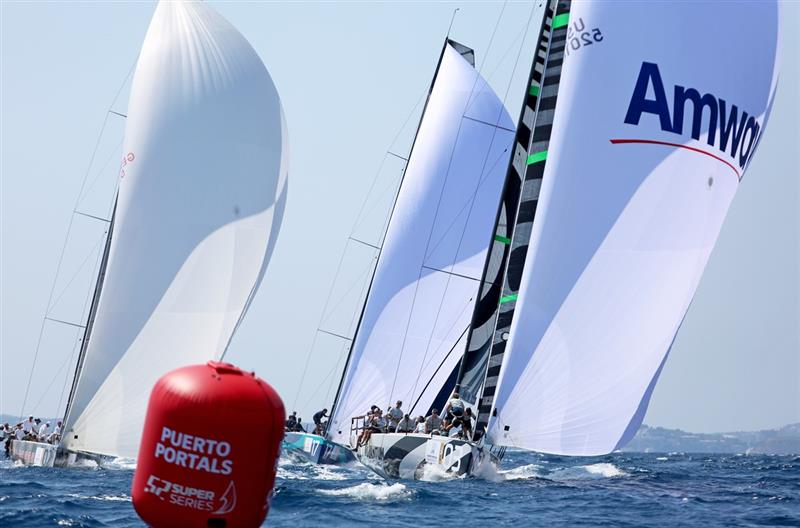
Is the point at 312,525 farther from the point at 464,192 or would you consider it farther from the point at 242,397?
the point at 464,192

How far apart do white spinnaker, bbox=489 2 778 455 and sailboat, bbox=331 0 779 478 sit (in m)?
0.02

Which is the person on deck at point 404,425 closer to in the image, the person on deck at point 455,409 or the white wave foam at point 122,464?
the person on deck at point 455,409

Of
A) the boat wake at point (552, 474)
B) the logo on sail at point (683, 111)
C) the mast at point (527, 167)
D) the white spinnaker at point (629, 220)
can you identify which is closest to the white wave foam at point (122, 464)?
the mast at point (527, 167)

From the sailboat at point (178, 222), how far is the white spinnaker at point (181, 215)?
2 cm

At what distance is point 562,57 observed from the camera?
17391 mm

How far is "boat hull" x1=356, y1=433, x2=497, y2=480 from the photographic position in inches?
682

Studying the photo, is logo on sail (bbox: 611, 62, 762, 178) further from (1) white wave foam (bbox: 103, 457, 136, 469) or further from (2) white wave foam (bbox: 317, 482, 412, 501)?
(1) white wave foam (bbox: 103, 457, 136, 469)

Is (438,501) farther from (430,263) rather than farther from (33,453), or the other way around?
(430,263)

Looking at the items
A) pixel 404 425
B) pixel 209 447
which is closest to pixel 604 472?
pixel 404 425

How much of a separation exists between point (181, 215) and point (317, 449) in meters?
5.73

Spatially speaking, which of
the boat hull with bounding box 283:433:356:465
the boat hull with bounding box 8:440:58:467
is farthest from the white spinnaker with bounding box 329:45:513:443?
the boat hull with bounding box 8:440:58:467

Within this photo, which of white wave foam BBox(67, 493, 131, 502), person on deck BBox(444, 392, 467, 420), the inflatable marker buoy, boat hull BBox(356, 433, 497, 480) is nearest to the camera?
the inflatable marker buoy

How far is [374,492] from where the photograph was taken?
55.1ft

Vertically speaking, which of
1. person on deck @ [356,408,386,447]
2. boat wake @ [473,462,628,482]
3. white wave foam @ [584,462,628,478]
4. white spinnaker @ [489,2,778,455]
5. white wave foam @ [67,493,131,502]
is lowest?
white wave foam @ [67,493,131,502]
